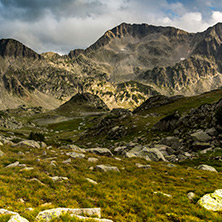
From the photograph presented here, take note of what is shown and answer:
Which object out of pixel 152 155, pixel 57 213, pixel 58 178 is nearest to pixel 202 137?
pixel 152 155

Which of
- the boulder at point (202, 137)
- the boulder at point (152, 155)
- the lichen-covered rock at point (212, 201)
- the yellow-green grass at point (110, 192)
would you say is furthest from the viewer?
the boulder at point (202, 137)

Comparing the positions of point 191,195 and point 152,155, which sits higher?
point 191,195

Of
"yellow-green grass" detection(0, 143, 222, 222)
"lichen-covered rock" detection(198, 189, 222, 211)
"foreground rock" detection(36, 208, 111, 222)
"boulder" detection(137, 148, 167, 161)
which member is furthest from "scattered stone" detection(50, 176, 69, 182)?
"boulder" detection(137, 148, 167, 161)

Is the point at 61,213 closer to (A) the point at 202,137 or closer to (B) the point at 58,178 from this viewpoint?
(B) the point at 58,178

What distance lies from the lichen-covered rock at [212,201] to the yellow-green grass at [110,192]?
0.56 meters

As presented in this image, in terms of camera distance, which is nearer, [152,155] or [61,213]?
[61,213]

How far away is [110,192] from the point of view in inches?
513

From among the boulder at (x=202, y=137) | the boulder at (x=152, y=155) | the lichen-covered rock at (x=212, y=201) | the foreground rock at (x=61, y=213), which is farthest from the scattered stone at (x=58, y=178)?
the boulder at (x=202, y=137)

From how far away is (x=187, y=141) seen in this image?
3169cm

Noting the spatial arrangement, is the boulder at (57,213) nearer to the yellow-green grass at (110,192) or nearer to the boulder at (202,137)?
the yellow-green grass at (110,192)

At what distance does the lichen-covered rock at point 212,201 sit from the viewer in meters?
11.2

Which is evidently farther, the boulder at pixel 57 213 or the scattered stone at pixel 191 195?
the scattered stone at pixel 191 195

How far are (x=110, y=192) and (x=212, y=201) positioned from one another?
A: 7658 mm

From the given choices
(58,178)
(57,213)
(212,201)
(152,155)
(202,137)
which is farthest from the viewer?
(202,137)
